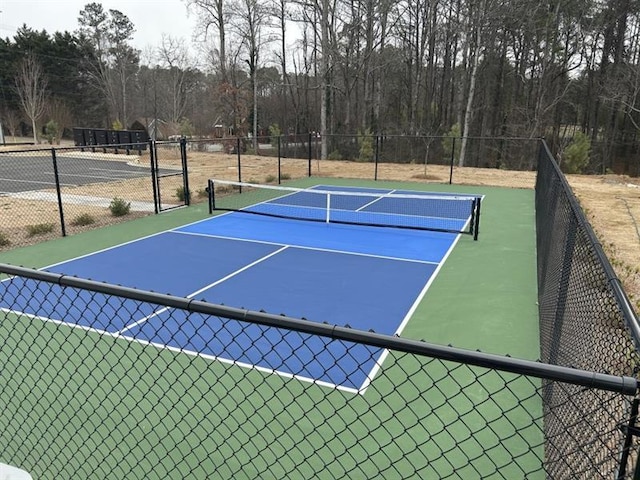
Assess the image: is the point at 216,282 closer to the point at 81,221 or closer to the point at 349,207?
the point at 81,221

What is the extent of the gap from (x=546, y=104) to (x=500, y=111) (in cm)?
413

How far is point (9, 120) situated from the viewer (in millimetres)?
43938

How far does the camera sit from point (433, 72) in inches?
1400

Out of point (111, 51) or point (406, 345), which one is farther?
point (111, 51)

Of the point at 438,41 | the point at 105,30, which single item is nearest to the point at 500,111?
the point at 438,41

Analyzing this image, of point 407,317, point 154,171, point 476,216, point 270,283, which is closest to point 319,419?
point 407,317

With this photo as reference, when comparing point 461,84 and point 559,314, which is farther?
point 461,84

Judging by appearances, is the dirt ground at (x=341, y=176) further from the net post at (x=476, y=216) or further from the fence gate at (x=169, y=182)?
the net post at (x=476, y=216)

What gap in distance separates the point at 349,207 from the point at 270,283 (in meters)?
7.22

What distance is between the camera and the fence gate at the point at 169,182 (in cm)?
1218

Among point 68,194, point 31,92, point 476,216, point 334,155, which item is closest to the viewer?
point 476,216

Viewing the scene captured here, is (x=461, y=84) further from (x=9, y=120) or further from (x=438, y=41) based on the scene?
(x=9, y=120)

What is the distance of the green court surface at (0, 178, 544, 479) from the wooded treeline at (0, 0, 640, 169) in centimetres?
2351

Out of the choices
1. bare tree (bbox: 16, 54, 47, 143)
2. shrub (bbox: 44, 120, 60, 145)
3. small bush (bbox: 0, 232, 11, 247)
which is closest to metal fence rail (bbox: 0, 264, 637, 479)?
small bush (bbox: 0, 232, 11, 247)
